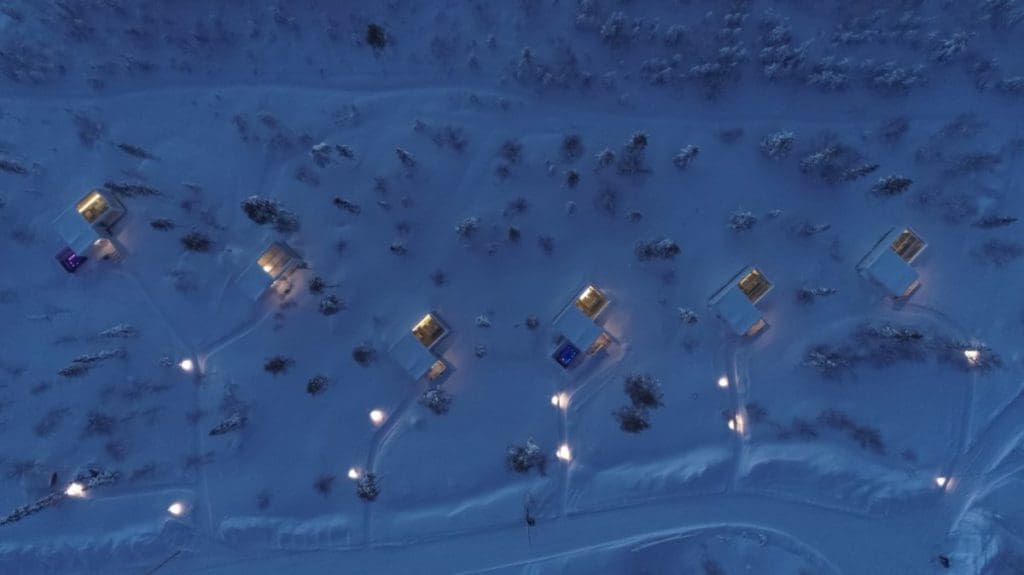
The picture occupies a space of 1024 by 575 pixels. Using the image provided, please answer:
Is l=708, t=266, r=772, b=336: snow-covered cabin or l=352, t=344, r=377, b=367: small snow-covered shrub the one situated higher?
l=708, t=266, r=772, b=336: snow-covered cabin

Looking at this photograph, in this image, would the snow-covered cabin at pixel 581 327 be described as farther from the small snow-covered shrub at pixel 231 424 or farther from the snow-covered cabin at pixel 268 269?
the small snow-covered shrub at pixel 231 424

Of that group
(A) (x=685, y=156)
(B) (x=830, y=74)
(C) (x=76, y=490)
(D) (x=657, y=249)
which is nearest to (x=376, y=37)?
(A) (x=685, y=156)

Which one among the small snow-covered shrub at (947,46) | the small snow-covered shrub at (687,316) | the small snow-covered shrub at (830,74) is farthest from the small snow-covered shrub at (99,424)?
the small snow-covered shrub at (947,46)

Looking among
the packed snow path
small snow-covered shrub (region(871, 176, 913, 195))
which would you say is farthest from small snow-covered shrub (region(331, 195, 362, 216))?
small snow-covered shrub (region(871, 176, 913, 195))

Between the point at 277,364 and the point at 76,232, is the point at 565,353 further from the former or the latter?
the point at 76,232

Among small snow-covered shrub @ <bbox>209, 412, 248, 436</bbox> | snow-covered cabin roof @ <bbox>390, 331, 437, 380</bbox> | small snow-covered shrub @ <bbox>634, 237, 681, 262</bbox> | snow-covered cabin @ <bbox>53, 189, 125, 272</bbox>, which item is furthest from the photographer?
snow-covered cabin @ <bbox>53, 189, 125, 272</bbox>

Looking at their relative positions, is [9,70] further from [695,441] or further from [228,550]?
[695,441]

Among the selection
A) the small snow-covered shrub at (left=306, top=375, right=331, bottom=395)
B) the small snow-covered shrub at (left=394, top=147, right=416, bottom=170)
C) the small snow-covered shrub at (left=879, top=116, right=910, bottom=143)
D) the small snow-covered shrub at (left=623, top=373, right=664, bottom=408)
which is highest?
the small snow-covered shrub at (left=879, top=116, right=910, bottom=143)

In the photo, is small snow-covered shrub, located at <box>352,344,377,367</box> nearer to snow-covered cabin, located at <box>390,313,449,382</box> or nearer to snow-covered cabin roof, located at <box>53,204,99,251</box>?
snow-covered cabin, located at <box>390,313,449,382</box>

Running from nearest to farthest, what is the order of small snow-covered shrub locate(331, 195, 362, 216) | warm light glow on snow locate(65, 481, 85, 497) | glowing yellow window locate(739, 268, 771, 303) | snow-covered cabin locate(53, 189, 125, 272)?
1. glowing yellow window locate(739, 268, 771, 303)
2. small snow-covered shrub locate(331, 195, 362, 216)
3. warm light glow on snow locate(65, 481, 85, 497)
4. snow-covered cabin locate(53, 189, 125, 272)
